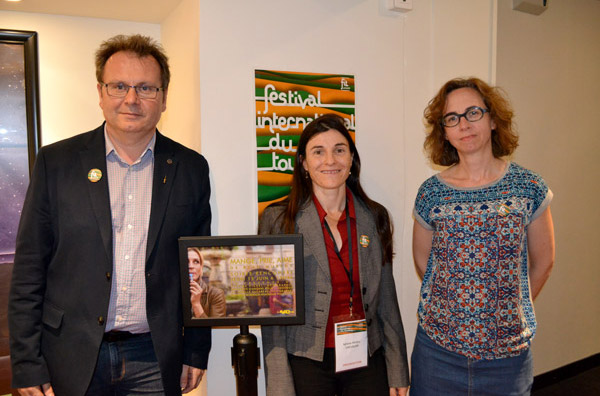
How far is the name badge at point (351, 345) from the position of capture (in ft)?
6.31

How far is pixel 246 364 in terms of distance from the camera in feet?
5.93

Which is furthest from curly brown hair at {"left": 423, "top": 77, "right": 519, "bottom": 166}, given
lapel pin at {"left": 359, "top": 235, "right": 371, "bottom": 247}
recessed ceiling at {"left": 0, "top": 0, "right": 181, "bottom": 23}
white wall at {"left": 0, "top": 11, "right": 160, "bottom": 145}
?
white wall at {"left": 0, "top": 11, "right": 160, "bottom": 145}

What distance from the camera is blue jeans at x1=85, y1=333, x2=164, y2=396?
6.05 ft

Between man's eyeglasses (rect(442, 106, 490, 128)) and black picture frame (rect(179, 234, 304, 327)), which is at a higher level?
man's eyeglasses (rect(442, 106, 490, 128))

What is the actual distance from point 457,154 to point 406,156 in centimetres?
68

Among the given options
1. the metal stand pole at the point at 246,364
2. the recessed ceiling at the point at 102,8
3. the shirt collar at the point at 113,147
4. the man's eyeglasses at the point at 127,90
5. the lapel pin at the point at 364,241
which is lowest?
the metal stand pole at the point at 246,364

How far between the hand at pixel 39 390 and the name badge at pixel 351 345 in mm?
1171

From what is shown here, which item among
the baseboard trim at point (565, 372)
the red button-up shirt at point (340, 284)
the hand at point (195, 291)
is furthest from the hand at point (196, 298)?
the baseboard trim at point (565, 372)

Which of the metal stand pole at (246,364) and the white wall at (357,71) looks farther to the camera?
the white wall at (357,71)

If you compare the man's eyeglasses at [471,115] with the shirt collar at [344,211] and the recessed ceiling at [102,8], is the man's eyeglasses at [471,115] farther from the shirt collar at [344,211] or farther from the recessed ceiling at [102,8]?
the recessed ceiling at [102,8]

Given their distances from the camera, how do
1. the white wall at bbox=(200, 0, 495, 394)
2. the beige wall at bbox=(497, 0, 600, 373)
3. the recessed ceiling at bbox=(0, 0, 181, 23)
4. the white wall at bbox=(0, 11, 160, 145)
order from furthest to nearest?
the beige wall at bbox=(497, 0, 600, 373), the white wall at bbox=(0, 11, 160, 145), the recessed ceiling at bbox=(0, 0, 181, 23), the white wall at bbox=(200, 0, 495, 394)

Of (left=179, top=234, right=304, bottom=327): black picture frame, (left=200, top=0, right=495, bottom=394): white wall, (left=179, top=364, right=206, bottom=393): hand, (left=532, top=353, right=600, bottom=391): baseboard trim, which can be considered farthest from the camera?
(left=532, top=353, right=600, bottom=391): baseboard trim

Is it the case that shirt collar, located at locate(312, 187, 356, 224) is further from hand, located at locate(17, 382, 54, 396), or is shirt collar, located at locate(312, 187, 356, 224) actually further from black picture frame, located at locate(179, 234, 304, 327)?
hand, located at locate(17, 382, 54, 396)

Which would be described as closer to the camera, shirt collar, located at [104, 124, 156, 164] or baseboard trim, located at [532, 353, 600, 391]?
shirt collar, located at [104, 124, 156, 164]
